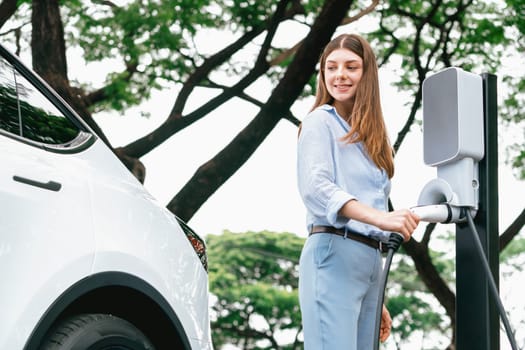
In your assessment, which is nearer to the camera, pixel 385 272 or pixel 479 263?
pixel 385 272

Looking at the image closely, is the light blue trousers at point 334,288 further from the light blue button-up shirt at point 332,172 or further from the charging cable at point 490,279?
the charging cable at point 490,279

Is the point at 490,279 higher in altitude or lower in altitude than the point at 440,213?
lower

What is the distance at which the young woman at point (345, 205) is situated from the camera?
2557mm

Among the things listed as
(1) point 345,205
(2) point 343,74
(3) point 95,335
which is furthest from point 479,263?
(3) point 95,335

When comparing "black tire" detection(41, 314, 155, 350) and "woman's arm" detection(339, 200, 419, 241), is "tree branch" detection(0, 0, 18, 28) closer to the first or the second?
"black tire" detection(41, 314, 155, 350)

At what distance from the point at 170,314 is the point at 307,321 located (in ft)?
1.42

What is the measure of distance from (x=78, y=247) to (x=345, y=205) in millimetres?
769

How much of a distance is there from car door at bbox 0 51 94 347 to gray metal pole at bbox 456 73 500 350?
1.24 meters

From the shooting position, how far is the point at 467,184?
2.81 meters

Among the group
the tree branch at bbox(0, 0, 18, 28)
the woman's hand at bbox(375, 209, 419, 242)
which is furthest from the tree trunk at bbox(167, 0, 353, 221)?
the woman's hand at bbox(375, 209, 419, 242)

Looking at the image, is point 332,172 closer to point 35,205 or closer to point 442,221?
point 442,221

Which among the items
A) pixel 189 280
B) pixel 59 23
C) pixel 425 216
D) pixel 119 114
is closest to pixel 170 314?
pixel 189 280

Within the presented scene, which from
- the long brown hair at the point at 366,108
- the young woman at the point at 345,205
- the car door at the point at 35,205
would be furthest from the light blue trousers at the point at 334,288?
the car door at the point at 35,205

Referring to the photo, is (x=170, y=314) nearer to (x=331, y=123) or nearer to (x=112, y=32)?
(x=331, y=123)
